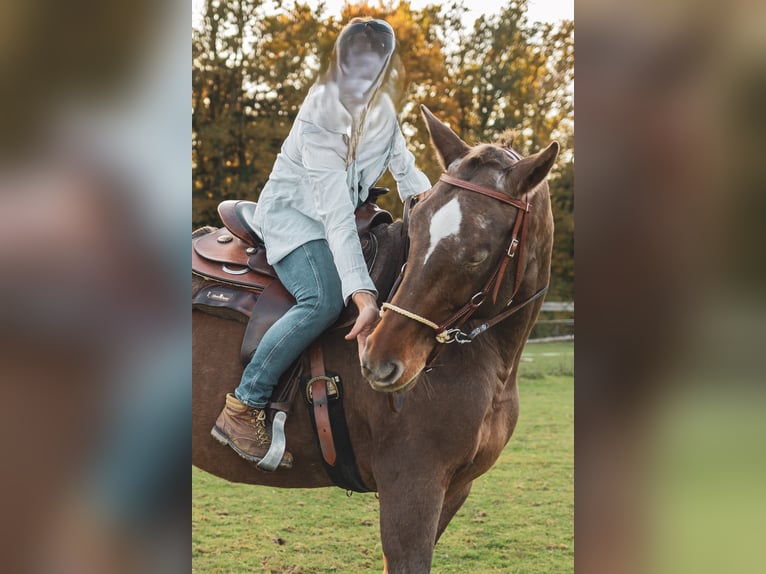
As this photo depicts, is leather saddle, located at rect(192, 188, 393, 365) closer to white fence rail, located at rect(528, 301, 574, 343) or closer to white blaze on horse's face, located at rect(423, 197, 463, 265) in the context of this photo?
white blaze on horse's face, located at rect(423, 197, 463, 265)

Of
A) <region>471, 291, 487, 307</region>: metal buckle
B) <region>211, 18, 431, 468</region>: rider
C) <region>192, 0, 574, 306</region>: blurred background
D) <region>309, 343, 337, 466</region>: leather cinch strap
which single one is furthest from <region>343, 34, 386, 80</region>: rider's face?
<region>192, 0, 574, 306</region>: blurred background

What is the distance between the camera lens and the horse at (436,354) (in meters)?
2.30

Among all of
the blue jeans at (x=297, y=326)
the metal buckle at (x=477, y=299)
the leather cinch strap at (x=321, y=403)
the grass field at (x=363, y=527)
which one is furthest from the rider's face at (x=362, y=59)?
the grass field at (x=363, y=527)

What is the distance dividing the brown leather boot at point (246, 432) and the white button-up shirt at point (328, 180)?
2.12 ft

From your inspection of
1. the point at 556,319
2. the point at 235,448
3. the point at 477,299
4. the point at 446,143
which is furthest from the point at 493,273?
the point at 556,319

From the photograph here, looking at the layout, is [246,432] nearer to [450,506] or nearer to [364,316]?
[364,316]

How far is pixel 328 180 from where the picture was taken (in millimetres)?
2826

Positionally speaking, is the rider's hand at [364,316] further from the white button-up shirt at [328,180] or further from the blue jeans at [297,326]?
the blue jeans at [297,326]

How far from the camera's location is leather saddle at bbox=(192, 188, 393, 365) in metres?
3.00
